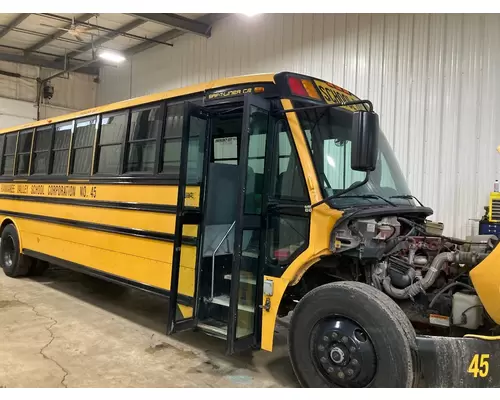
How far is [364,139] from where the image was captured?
9.89 ft

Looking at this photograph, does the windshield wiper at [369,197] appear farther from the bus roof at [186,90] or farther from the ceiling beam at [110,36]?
the ceiling beam at [110,36]

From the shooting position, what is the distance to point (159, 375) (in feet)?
12.5

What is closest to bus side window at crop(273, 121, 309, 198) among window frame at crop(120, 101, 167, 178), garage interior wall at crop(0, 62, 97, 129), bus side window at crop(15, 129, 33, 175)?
window frame at crop(120, 101, 167, 178)

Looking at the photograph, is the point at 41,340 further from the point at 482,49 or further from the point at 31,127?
the point at 482,49

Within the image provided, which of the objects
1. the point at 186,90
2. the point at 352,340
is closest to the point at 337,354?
the point at 352,340

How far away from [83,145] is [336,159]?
12.3 feet

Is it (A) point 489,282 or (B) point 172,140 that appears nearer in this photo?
(A) point 489,282

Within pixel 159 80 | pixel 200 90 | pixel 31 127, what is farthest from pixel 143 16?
pixel 200 90

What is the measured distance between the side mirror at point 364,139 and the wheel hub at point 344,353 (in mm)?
1117

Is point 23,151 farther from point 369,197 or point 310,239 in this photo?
point 369,197

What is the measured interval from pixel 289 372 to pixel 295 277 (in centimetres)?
109

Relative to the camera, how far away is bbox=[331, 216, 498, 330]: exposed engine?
3.07m

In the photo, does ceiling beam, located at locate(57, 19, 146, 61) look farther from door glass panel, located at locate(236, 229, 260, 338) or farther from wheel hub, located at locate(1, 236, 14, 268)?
door glass panel, located at locate(236, 229, 260, 338)

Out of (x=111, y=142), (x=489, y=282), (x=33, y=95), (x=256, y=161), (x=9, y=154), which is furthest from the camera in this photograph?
(x=33, y=95)
